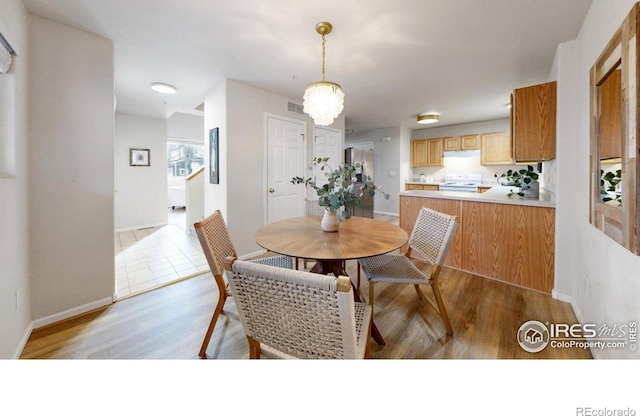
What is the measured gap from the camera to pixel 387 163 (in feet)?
21.1

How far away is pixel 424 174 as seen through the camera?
6688 mm

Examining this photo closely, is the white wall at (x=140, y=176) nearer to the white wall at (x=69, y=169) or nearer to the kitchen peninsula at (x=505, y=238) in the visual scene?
the white wall at (x=69, y=169)

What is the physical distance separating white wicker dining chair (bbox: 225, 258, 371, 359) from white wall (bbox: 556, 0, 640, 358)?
4.16 ft

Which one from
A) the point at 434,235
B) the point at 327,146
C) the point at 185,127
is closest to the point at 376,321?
the point at 434,235

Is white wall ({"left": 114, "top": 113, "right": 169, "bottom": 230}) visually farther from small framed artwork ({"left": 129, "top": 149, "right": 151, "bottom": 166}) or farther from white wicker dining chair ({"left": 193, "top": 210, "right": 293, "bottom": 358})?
white wicker dining chair ({"left": 193, "top": 210, "right": 293, "bottom": 358})

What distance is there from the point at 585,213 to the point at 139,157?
255 inches

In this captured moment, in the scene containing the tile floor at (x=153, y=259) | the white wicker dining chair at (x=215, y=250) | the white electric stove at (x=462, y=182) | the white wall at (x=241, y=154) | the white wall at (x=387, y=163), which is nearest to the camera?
the white wicker dining chair at (x=215, y=250)

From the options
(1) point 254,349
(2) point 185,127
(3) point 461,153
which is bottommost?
(1) point 254,349

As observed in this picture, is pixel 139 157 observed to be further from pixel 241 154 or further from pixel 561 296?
pixel 561 296

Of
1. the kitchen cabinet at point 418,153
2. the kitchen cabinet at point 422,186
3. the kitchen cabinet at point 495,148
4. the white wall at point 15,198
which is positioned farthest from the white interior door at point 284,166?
the kitchen cabinet at point 495,148

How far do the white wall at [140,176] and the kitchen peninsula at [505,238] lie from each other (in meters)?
5.27

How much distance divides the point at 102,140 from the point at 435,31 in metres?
2.93

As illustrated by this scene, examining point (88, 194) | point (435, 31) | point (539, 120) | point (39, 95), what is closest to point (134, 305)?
point (88, 194)

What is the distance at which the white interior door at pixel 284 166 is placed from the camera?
3.64 metres
